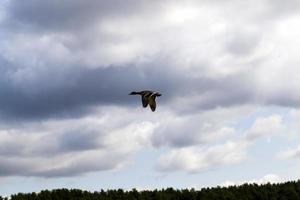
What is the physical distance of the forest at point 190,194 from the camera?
2528 inches

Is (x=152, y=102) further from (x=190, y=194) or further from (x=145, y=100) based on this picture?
(x=190, y=194)

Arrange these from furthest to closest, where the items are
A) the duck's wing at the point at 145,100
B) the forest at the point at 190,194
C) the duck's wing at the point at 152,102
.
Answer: the forest at the point at 190,194 < the duck's wing at the point at 152,102 < the duck's wing at the point at 145,100

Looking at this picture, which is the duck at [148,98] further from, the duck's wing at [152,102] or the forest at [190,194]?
the forest at [190,194]

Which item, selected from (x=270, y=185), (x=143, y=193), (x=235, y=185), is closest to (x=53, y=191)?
(x=143, y=193)

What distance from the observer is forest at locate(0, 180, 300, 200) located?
6420 cm

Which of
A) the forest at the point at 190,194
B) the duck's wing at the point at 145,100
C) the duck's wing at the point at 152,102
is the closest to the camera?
the duck's wing at the point at 145,100

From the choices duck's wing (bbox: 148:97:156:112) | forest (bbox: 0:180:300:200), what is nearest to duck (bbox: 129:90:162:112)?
duck's wing (bbox: 148:97:156:112)

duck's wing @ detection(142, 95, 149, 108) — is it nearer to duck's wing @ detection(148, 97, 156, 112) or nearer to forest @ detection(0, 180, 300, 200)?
duck's wing @ detection(148, 97, 156, 112)

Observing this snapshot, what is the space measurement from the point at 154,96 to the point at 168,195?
34915mm

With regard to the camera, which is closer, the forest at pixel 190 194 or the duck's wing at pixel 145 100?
the duck's wing at pixel 145 100

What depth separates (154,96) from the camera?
3622 centimetres

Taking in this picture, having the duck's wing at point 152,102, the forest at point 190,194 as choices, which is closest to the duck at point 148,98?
the duck's wing at point 152,102

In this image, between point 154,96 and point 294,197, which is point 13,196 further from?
point 294,197

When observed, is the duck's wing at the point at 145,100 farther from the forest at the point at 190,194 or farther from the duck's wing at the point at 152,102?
the forest at the point at 190,194
